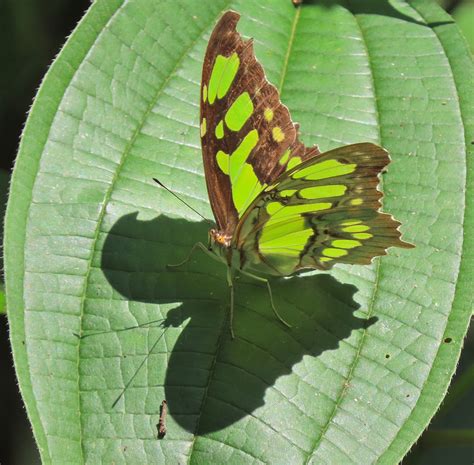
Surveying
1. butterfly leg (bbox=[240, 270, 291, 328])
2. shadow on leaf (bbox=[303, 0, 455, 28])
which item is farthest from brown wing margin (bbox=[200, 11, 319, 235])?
shadow on leaf (bbox=[303, 0, 455, 28])

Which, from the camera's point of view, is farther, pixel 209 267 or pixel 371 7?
pixel 371 7

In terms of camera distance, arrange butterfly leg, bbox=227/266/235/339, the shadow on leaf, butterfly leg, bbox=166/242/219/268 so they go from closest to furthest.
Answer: butterfly leg, bbox=227/266/235/339, butterfly leg, bbox=166/242/219/268, the shadow on leaf

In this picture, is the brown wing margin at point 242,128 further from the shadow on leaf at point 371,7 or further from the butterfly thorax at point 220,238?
the shadow on leaf at point 371,7

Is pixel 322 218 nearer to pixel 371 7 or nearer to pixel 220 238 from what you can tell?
pixel 220 238

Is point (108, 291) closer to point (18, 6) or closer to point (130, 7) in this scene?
point (130, 7)

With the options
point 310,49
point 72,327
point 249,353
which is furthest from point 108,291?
point 310,49

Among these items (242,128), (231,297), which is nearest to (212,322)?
(231,297)

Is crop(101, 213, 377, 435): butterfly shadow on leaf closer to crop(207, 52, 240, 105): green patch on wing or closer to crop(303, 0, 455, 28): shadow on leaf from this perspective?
crop(207, 52, 240, 105): green patch on wing
